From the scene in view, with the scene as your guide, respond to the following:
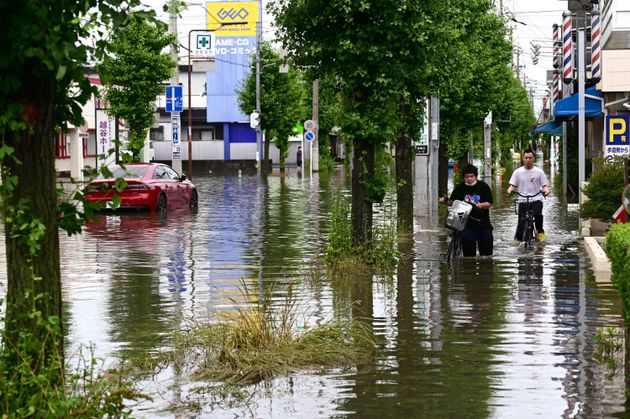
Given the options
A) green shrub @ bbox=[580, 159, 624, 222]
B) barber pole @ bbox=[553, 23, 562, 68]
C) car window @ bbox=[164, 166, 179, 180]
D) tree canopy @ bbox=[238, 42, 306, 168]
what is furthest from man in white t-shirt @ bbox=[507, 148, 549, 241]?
tree canopy @ bbox=[238, 42, 306, 168]

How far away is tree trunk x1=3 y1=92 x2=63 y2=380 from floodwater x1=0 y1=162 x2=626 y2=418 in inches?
62.3

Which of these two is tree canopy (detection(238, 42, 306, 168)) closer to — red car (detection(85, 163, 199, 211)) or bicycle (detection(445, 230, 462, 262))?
red car (detection(85, 163, 199, 211))

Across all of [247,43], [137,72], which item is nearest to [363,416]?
[137,72]

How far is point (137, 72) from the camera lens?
56438 mm

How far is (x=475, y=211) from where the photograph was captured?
18.5 meters

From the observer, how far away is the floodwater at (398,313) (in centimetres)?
853

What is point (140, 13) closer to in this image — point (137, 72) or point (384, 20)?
point (384, 20)

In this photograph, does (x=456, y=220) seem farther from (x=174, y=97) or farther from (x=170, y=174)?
(x=174, y=97)

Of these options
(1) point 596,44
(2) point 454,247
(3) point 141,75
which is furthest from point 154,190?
(3) point 141,75

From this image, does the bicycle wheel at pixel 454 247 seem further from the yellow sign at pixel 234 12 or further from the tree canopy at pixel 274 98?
the yellow sign at pixel 234 12

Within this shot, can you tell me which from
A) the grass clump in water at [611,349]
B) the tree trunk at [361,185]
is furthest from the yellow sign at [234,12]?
the grass clump in water at [611,349]

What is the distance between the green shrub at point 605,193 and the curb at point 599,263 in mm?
3131

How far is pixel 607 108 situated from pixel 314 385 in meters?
22.3

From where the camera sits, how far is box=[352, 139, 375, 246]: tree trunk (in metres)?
17.0
